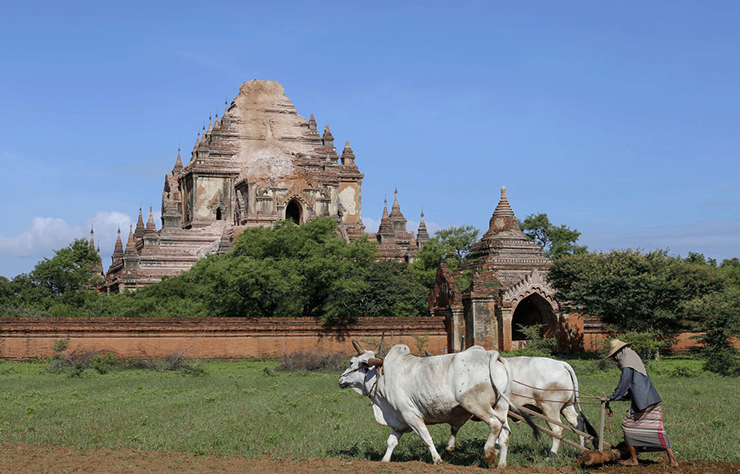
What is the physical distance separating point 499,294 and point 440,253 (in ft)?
62.8

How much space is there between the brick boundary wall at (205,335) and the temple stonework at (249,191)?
2428cm

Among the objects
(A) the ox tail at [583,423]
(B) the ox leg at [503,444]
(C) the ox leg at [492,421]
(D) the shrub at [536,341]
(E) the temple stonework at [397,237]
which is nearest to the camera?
(C) the ox leg at [492,421]

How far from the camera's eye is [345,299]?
1294 inches

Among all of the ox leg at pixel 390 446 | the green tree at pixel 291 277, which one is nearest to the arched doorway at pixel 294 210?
the green tree at pixel 291 277

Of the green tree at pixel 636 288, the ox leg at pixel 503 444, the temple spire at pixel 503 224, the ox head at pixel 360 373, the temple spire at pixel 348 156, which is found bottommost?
the ox leg at pixel 503 444

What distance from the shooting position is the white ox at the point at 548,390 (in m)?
11.8

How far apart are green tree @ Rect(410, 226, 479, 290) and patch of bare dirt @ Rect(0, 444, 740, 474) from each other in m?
35.7

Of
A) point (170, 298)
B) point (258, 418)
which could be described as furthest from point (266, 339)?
point (258, 418)

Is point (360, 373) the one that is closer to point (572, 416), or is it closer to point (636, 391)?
point (572, 416)

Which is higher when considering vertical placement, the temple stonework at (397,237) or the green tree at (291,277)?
the temple stonework at (397,237)

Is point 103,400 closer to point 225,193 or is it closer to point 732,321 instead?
point 732,321

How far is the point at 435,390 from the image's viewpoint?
36.4ft

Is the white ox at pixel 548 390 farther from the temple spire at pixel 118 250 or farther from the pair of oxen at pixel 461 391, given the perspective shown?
the temple spire at pixel 118 250

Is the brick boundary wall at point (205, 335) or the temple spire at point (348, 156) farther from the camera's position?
the temple spire at point (348, 156)
